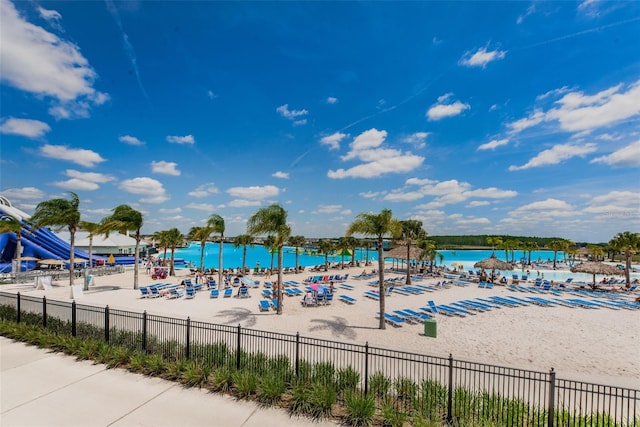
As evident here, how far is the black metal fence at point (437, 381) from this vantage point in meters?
6.65

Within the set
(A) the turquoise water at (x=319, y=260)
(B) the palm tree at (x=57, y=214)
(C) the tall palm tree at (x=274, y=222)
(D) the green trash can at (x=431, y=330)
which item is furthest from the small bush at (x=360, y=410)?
(A) the turquoise water at (x=319, y=260)

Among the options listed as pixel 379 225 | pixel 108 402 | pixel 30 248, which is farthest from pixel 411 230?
pixel 30 248

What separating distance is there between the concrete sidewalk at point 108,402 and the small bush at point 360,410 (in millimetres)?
459

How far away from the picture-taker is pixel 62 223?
2681 cm

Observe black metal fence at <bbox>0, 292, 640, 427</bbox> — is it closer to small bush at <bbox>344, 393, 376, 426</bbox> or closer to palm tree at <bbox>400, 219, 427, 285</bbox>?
small bush at <bbox>344, 393, 376, 426</bbox>

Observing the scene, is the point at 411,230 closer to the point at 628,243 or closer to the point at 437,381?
the point at 628,243

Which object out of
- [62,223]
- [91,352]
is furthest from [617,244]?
[62,223]

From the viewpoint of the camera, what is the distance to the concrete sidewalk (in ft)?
22.0

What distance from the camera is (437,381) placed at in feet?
28.1

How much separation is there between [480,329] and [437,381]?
827cm

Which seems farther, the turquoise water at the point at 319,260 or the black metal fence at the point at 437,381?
the turquoise water at the point at 319,260

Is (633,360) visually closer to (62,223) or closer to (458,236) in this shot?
(62,223)

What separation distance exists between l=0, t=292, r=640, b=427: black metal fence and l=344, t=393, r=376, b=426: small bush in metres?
0.64

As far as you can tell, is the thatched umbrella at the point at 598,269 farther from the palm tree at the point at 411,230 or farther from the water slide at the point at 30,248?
the water slide at the point at 30,248
